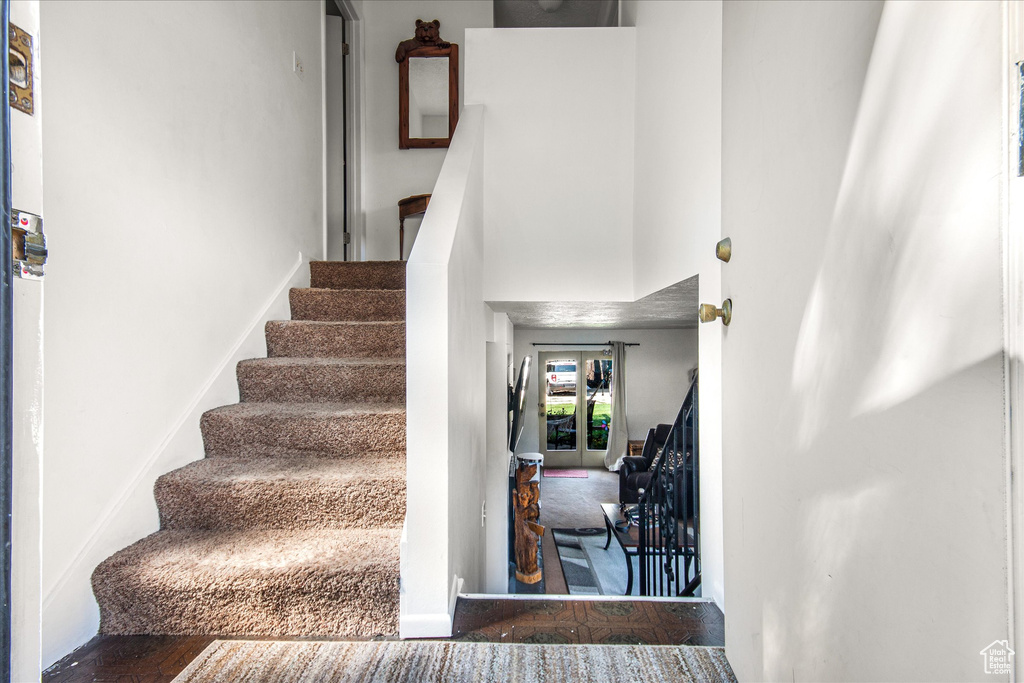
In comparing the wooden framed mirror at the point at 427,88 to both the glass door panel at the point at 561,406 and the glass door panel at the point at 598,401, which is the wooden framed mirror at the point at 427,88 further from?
the glass door panel at the point at 598,401

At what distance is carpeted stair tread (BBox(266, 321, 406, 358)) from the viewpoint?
2.28 meters

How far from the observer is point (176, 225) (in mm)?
1781

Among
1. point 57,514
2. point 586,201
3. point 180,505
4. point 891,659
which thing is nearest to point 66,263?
point 57,514

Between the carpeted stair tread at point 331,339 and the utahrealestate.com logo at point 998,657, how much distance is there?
2.07m

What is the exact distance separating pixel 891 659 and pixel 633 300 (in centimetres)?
214

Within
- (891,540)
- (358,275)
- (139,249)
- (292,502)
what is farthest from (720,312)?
(358,275)

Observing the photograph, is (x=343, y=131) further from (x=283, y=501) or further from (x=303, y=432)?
(x=283, y=501)

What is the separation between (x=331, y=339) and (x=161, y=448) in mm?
826

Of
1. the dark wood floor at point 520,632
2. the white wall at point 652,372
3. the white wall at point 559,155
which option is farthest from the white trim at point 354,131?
the white wall at point 652,372

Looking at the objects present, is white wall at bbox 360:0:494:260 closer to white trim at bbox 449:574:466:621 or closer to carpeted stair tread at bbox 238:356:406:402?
carpeted stair tread at bbox 238:356:406:402

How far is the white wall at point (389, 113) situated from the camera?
3.92 metres

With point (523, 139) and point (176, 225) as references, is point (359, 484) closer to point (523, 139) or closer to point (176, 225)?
point (176, 225)

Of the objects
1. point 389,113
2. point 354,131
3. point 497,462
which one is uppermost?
point 389,113

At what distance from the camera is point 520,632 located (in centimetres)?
133
